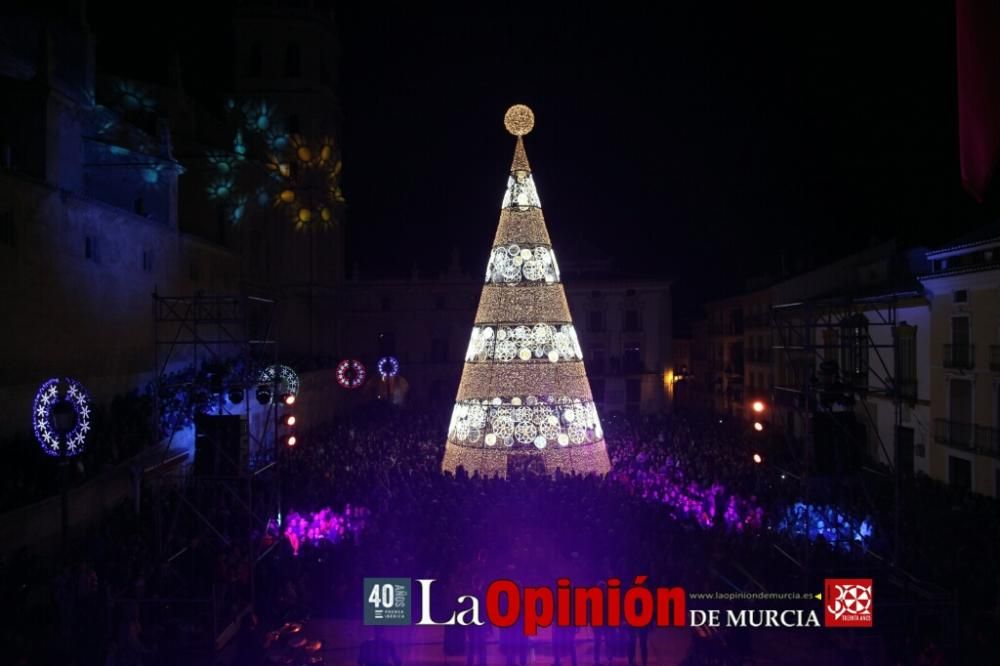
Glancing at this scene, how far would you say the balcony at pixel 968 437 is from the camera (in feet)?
65.2

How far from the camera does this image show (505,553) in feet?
43.0

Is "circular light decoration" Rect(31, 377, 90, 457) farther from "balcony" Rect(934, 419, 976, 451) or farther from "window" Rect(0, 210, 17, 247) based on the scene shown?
"balcony" Rect(934, 419, 976, 451)

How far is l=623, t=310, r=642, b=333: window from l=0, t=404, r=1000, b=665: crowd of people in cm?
2423

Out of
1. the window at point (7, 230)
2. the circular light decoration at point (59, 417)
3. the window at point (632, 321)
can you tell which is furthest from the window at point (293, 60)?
the circular light decoration at point (59, 417)

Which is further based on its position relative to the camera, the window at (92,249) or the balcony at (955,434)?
the balcony at (955,434)

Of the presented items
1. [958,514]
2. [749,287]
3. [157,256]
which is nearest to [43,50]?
[157,256]

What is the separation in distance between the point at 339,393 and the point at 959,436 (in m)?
26.8

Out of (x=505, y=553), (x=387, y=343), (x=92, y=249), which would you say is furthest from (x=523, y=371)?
(x=387, y=343)

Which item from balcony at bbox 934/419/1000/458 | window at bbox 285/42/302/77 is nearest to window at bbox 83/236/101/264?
window at bbox 285/42/302/77

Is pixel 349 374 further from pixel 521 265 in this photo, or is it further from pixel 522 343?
pixel 521 265

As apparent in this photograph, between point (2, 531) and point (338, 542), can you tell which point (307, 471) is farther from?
point (2, 531)

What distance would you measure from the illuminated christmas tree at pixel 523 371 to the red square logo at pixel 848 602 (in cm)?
784

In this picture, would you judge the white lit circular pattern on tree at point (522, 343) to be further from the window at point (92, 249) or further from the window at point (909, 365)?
the window at point (909, 365)

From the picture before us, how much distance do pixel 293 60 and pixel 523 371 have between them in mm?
27614
